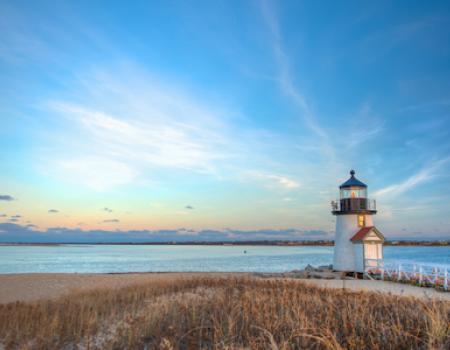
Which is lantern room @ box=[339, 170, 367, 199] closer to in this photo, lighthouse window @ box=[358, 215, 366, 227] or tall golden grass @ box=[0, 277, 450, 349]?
lighthouse window @ box=[358, 215, 366, 227]

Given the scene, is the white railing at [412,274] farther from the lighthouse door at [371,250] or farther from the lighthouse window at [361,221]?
the lighthouse window at [361,221]

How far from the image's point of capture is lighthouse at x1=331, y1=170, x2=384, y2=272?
22.0 m

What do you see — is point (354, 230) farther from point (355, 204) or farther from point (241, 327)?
point (241, 327)

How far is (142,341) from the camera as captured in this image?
5887 mm

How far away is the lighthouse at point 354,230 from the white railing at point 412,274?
1.56 feet

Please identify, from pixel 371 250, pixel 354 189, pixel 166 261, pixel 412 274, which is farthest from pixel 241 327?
pixel 166 261

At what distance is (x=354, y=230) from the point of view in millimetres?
23000

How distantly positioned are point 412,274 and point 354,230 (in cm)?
481

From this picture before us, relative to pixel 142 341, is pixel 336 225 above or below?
above

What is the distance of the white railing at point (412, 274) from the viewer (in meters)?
16.4

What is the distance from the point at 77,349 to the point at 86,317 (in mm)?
1823

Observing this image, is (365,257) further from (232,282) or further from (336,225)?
(232,282)

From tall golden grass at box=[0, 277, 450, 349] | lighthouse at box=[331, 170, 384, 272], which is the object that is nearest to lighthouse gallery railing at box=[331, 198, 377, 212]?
lighthouse at box=[331, 170, 384, 272]

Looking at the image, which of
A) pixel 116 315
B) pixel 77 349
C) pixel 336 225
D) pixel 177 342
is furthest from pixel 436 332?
pixel 336 225
